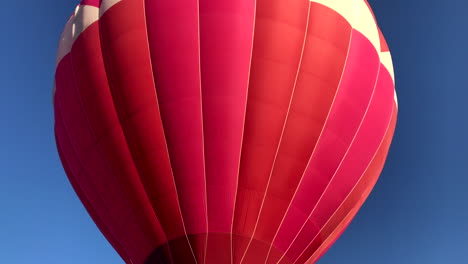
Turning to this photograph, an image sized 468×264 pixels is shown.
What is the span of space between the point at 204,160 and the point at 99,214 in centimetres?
218

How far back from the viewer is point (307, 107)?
27.0 ft

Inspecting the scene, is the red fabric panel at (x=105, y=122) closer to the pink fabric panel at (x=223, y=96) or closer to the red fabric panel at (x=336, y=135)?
the pink fabric panel at (x=223, y=96)

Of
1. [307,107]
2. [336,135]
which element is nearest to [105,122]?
[307,107]

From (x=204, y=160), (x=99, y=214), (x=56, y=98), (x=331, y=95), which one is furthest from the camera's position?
(x=56, y=98)

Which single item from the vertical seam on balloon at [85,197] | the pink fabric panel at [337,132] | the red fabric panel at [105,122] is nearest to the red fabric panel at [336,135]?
the pink fabric panel at [337,132]

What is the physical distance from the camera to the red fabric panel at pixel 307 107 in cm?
800

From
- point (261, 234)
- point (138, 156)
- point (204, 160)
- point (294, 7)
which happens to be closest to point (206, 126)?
point (204, 160)

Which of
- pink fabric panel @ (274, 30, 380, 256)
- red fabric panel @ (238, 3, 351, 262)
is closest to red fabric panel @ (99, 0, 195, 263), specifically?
red fabric panel @ (238, 3, 351, 262)

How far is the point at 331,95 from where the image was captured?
8.38 meters

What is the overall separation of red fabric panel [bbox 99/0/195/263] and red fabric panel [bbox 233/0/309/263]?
3.03 feet

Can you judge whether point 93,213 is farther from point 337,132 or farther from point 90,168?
point 337,132

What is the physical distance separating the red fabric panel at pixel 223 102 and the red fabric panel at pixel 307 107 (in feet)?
1.70

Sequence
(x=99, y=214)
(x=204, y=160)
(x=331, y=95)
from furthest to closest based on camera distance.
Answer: (x=99, y=214) → (x=331, y=95) → (x=204, y=160)

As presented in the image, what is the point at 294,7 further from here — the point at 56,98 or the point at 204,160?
the point at 56,98
